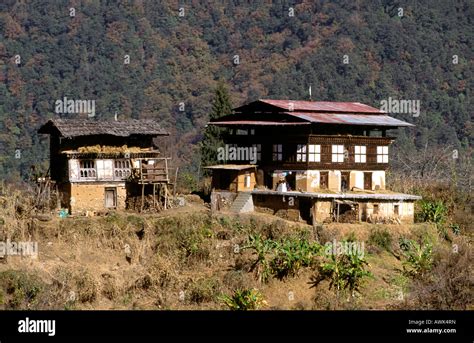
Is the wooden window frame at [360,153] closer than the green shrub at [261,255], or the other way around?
the green shrub at [261,255]

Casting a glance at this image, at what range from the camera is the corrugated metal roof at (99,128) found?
59.0 m

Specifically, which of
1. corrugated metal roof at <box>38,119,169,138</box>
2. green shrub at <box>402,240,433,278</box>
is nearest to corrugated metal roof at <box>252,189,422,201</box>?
green shrub at <box>402,240,433,278</box>

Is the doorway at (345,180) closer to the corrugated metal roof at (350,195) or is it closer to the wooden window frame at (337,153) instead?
the wooden window frame at (337,153)

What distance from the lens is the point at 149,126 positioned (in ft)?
203

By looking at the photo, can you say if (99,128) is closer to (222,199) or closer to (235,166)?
(222,199)

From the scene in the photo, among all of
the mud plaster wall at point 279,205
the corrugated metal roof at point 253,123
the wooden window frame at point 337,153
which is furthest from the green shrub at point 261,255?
the wooden window frame at point 337,153

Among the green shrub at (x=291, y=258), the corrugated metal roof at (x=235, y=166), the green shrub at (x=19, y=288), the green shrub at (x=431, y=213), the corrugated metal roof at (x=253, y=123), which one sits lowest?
the green shrub at (x=19, y=288)

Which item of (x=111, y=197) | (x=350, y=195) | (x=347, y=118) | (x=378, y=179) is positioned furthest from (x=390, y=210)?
(x=111, y=197)

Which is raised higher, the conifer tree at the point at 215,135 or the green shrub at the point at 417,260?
the conifer tree at the point at 215,135

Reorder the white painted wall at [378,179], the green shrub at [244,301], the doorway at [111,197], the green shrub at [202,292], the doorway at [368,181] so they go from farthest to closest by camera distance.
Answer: the white painted wall at [378,179]
the doorway at [368,181]
the doorway at [111,197]
the green shrub at [202,292]
the green shrub at [244,301]

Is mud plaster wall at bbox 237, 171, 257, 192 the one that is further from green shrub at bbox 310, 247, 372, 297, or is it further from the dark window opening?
green shrub at bbox 310, 247, 372, 297

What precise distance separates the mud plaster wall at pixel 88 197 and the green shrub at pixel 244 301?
10.8m
